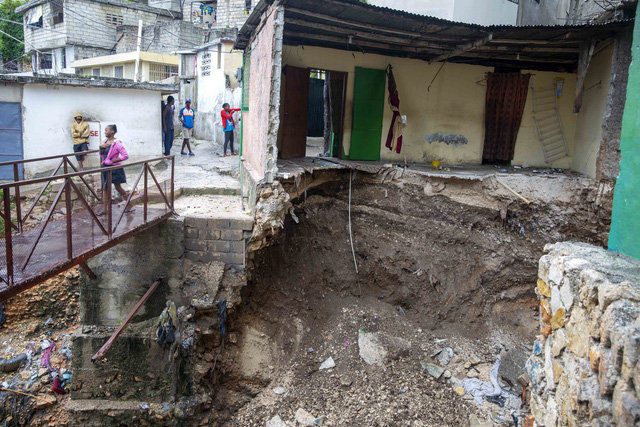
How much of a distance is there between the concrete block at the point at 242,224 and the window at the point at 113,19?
21191mm

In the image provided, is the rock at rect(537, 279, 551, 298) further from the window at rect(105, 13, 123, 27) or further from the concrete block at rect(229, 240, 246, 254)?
the window at rect(105, 13, 123, 27)

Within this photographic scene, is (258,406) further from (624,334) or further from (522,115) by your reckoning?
(522,115)

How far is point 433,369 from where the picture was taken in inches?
282

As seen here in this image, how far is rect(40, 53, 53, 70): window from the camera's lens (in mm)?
24406

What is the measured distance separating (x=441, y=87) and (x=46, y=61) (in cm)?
2307

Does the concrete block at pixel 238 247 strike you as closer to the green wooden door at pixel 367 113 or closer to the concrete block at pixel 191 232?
the concrete block at pixel 191 232

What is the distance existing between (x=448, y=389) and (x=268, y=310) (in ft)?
10.1

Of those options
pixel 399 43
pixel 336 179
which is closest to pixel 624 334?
pixel 336 179

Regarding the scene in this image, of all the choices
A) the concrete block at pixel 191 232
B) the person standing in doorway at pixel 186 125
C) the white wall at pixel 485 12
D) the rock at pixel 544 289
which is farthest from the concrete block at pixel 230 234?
the white wall at pixel 485 12

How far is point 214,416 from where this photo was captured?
679 cm

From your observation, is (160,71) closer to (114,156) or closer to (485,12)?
(485,12)

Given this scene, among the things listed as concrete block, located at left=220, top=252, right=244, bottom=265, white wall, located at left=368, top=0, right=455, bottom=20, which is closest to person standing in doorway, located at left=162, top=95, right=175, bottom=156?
white wall, located at left=368, top=0, right=455, bottom=20

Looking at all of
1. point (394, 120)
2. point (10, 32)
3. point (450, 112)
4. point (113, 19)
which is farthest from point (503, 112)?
point (10, 32)

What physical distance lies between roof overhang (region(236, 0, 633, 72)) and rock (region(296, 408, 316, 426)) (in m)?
5.84
